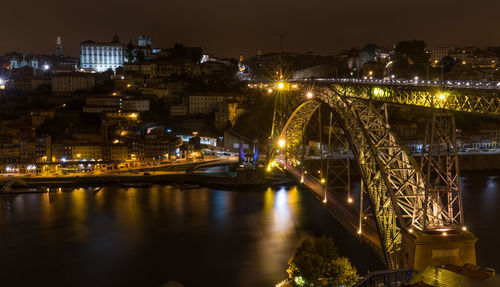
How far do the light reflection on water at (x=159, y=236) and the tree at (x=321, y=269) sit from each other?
128 centimetres

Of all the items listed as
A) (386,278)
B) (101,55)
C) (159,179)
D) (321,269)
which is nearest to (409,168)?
(321,269)

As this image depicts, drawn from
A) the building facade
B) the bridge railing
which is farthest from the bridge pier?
the building facade

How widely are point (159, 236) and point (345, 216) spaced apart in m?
4.11

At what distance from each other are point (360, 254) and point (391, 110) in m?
15.9

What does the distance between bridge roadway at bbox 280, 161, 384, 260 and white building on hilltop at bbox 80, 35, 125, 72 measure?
23.1 metres

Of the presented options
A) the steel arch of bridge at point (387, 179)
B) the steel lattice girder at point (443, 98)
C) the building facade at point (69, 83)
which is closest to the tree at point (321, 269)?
the steel arch of bridge at point (387, 179)

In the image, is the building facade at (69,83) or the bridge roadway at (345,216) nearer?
the bridge roadway at (345,216)

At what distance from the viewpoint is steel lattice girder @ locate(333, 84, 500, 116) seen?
4836mm

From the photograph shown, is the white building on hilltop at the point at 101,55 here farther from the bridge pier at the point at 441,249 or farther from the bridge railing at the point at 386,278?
the bridge railing at the point at 386,278

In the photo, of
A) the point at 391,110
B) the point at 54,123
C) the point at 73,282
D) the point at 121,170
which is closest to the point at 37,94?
the point at 54,123

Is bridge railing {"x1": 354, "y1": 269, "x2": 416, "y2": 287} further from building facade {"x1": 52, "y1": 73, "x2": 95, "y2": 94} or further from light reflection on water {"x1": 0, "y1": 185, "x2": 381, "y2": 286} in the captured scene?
building facade {"x1": 52, "y1": 73, "x2": 95, "y2": 94}

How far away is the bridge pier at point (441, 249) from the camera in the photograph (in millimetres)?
5270

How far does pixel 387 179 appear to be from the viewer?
19.8ft

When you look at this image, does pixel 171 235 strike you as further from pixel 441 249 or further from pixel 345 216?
pixel 441 249
